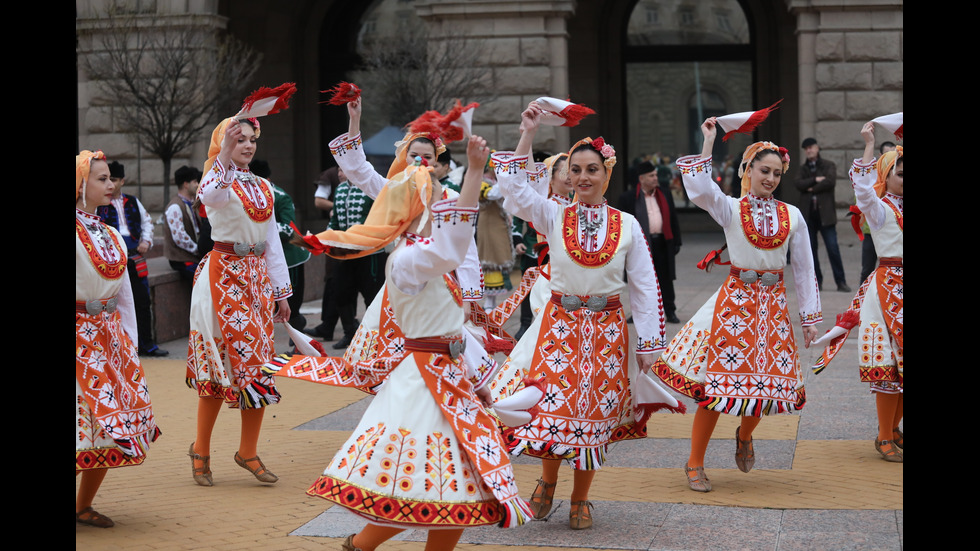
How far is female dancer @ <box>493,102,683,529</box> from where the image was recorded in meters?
5.56

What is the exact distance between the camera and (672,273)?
13.2m

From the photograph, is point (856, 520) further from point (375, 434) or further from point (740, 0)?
point (740, 0)

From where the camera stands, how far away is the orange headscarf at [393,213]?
4273 millimetres

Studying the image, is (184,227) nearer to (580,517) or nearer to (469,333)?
(580,517)

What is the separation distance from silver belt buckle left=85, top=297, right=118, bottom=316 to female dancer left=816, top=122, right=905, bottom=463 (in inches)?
154

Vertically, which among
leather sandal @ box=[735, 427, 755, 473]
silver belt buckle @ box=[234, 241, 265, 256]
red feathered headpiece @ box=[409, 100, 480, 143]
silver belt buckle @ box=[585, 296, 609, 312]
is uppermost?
red feathered headpiece @ box=[409, 100, 480, 143]

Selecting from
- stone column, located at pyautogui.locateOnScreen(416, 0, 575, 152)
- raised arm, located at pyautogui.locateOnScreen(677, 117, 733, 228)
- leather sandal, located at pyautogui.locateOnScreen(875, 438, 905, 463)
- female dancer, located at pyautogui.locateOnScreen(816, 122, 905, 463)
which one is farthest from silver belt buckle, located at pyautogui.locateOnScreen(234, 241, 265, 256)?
stone column, located at pyautogui.locateOnScreen(416, 0, 575, 152)

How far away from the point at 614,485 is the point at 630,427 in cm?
73

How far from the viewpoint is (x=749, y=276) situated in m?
6.35

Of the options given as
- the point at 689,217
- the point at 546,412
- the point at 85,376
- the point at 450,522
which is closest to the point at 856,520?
the point at 546,412

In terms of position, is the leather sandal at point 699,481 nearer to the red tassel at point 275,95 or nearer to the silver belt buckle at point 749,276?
the silver belt buckle at point 749,276

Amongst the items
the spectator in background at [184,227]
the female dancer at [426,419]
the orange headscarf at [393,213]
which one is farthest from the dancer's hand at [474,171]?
the spectator in background at [184,227]

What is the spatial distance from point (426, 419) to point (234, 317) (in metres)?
2.44

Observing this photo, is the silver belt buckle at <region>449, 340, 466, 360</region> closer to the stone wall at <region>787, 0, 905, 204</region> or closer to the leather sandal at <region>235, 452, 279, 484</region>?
the leather sandal at <region>235, 452, 279, 484</region>
